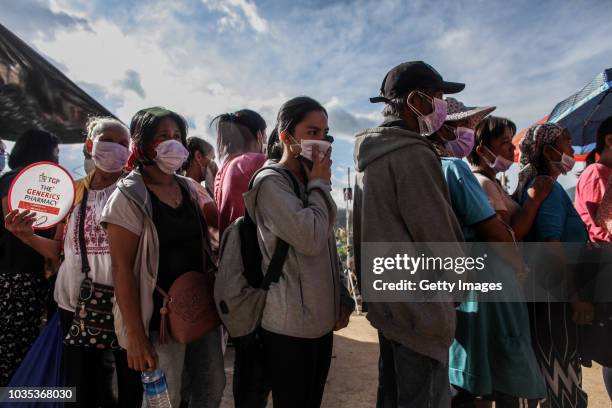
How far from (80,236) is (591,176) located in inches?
140

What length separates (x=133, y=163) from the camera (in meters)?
1.95

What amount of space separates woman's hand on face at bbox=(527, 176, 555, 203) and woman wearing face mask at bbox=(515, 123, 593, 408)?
0.03 m

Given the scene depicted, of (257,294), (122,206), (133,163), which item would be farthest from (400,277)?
(133,163)

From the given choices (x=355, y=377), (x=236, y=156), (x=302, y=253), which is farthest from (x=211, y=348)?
(x=355, y=377)

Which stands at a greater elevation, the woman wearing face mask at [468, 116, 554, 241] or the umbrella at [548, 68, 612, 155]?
the umbrella at [548, 68, 612, 155]

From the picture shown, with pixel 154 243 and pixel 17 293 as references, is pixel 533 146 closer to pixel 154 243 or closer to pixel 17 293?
pixel 154 243

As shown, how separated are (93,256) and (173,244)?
0.46 m

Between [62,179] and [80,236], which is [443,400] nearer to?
[80,236]

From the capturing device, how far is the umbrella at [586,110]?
11.8 ft

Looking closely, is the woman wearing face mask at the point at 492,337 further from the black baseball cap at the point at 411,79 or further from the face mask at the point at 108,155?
the face mask at the point at 108,155

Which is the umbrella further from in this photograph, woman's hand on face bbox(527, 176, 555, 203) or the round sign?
the round sign

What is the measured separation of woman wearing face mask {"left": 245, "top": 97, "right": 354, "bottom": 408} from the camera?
159cm

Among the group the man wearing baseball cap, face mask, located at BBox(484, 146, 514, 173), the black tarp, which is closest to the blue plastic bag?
the man wearing baseball cap

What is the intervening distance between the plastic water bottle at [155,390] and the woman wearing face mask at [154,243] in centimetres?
4
